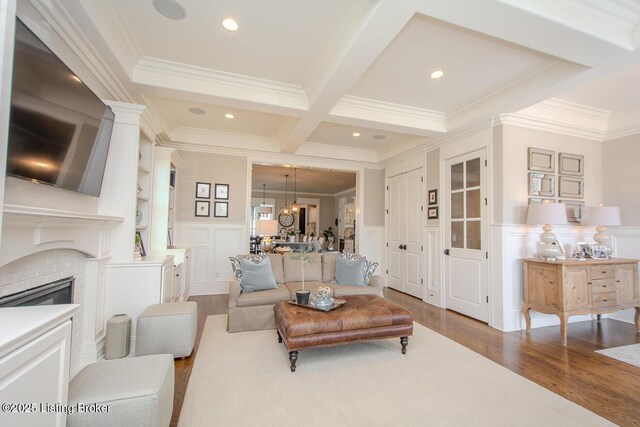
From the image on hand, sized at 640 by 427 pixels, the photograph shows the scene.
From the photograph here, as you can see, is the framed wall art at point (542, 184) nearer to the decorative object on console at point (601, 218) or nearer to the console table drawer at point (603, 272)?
the decorative object on console at point (601, 218)

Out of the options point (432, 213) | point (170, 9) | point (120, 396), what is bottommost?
point (120, 396)

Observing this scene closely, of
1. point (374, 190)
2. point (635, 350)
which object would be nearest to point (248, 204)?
point (374, 190)

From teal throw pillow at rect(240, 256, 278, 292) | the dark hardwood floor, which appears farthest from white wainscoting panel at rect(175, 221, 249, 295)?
teal throw pillow at rect(240, 256, 278, 292)

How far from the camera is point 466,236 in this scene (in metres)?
4.20

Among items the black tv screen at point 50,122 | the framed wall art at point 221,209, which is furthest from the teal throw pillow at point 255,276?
the framed wall art at point 221,209

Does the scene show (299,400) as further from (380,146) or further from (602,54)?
(380,146)

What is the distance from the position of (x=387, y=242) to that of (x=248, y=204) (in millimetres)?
2916

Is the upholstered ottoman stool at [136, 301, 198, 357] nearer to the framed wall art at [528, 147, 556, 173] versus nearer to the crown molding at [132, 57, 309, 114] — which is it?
the crown molding at [132, 57, 309, 114]

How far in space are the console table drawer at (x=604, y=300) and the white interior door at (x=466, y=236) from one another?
1082 mm

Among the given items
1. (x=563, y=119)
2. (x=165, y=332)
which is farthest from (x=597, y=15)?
(x=165, y=332)

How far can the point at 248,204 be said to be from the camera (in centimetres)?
549

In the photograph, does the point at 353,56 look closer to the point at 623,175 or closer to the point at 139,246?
the point at 139,246

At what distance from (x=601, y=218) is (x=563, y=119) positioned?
1.36 meters

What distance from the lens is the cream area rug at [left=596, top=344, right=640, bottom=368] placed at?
8.96ft
